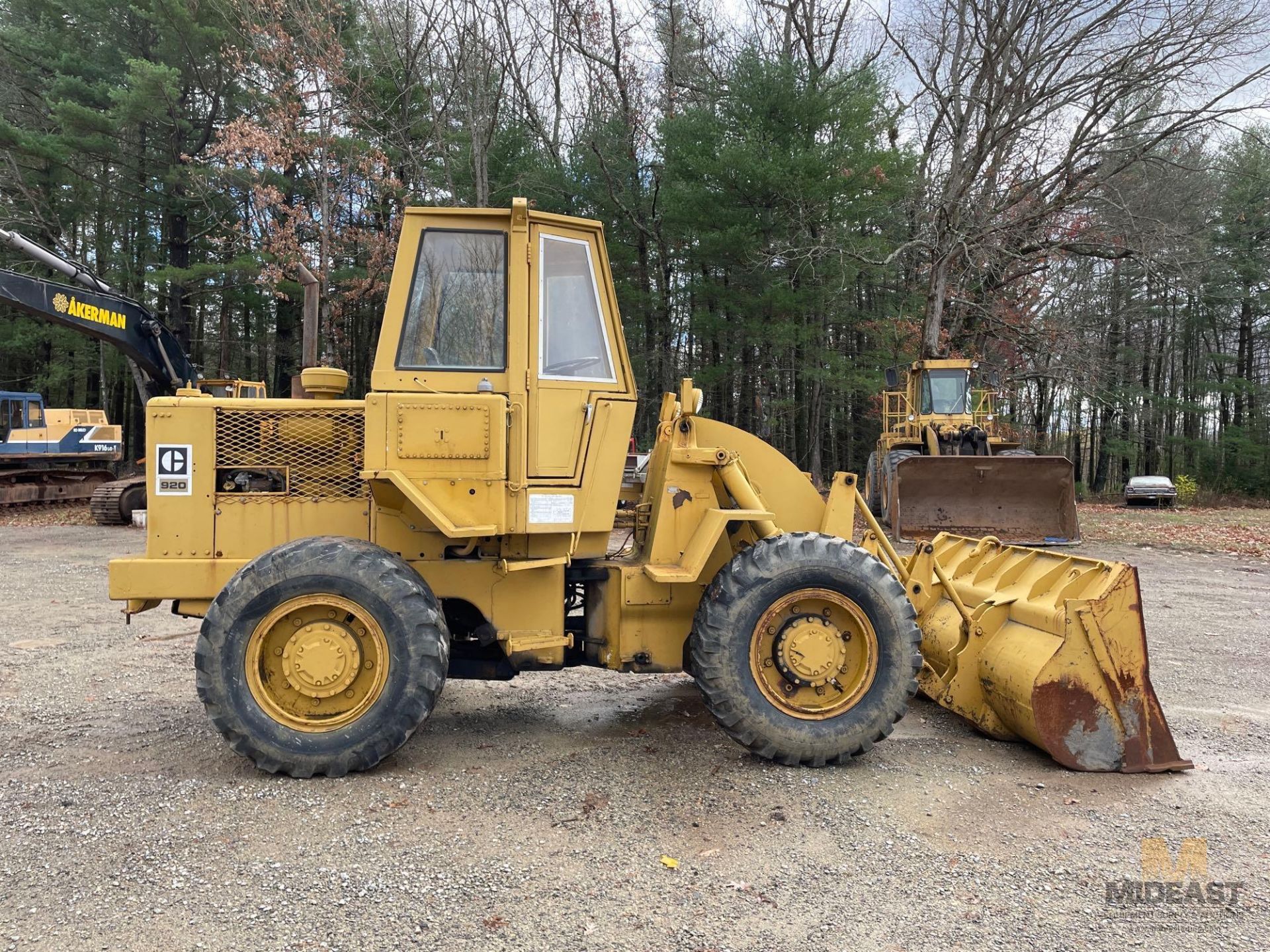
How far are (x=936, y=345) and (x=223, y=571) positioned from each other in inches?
600

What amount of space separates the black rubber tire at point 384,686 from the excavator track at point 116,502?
559 inches

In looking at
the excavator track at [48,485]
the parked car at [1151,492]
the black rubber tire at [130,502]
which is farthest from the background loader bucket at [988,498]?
the excavator track at [48,485]

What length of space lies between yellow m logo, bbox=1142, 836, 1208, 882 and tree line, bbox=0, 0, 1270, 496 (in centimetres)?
1427

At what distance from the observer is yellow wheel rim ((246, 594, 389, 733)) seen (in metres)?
3.72

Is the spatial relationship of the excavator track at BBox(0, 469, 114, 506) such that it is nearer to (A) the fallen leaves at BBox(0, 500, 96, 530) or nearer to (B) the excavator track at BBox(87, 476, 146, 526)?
(A) the fallen leaves at BBox(0, 500, 96, 530)

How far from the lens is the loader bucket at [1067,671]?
3781 mm

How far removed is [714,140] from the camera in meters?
18.0

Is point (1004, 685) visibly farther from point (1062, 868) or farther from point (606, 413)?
point (606, 413)

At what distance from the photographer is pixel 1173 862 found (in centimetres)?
303

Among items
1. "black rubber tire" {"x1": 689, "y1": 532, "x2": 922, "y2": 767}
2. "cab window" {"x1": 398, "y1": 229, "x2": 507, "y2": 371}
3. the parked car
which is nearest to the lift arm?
"cab window" {"x1": 398, "y1": 229, "x2": 507, "y2": 371}

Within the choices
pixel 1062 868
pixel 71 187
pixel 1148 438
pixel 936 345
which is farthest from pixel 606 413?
pixel 1148 438

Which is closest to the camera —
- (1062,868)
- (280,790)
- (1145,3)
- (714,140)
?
(1062,868)

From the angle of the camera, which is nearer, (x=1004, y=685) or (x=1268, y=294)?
(x=1004, y=685)

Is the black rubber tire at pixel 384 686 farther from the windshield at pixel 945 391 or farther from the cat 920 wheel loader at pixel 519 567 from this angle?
the windshield at pixel 945 391
